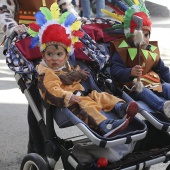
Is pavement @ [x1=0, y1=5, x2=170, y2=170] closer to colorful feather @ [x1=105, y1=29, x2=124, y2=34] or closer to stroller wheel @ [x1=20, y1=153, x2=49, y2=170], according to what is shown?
stroller wheel @ [x1=20, y1=153, x2=49, y2=170]

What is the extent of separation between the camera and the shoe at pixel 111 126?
3111mm

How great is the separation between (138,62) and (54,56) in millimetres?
632

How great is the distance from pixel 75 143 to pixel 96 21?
1.11m

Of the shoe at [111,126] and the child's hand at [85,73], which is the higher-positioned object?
the child's hand at [85,73]

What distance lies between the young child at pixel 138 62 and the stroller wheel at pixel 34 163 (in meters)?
0.84

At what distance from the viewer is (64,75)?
349cm

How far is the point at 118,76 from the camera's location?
12.3 feet

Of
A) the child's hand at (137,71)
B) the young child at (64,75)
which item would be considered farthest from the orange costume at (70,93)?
the child's hand at (137,71)

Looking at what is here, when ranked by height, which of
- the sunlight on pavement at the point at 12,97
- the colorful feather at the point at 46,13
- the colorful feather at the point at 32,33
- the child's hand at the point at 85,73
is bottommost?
the sunlight on pavement at the point at 12,97

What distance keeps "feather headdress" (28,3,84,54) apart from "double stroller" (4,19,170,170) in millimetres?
184

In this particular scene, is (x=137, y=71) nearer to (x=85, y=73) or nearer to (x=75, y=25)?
(x=85, y=73)

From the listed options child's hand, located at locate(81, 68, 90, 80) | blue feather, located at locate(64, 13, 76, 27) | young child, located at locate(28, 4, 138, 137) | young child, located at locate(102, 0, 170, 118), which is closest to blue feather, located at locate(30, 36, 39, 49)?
young child, located at locate(28, 4, 138, 137)

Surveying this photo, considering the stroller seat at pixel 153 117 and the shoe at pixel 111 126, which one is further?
the stroller seat at pixel 153 117

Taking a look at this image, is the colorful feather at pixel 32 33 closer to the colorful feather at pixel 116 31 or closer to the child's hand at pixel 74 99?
the child's hand at pixel 74 99
